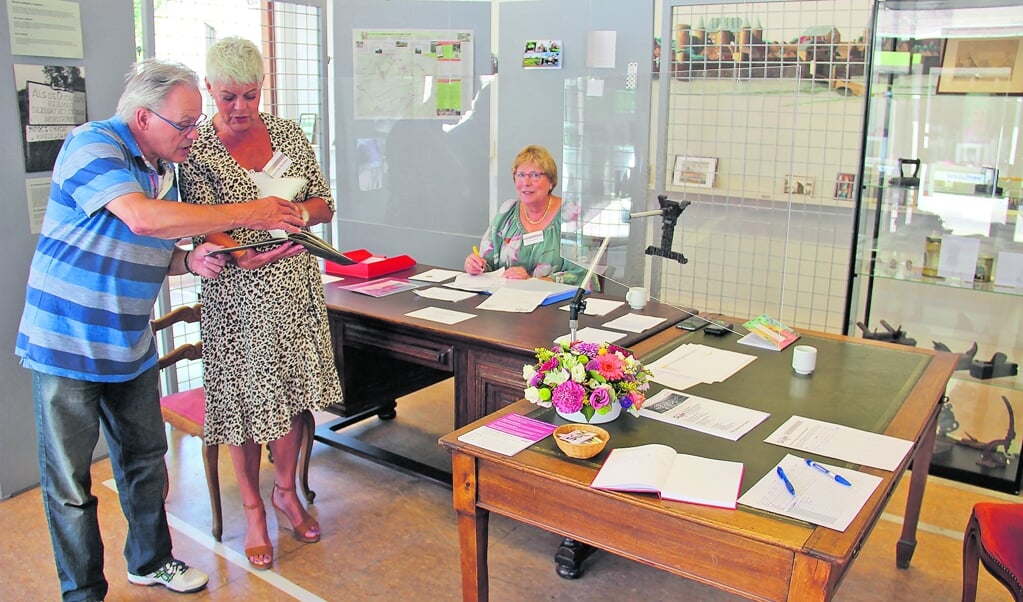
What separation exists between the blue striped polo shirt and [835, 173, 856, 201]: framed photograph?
2728 mm

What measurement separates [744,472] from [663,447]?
0.18m

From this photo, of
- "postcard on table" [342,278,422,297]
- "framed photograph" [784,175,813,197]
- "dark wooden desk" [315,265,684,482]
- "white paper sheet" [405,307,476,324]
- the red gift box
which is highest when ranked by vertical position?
"framed photograph" [784,175,813,197]

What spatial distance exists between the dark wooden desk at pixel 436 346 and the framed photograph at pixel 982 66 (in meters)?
1.46

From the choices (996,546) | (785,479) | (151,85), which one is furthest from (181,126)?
(996,546)

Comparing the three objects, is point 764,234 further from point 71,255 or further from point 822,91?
point 71,255

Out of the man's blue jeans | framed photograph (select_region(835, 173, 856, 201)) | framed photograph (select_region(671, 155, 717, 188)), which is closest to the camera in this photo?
the man's blue jeans

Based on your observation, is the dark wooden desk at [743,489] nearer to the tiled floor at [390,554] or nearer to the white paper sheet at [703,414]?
the white paper sheet at [703,414]

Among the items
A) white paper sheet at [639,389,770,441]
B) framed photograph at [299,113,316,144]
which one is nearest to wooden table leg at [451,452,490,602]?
white paper sheet at [639,389,770,441]

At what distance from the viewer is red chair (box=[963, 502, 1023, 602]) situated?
1949mm

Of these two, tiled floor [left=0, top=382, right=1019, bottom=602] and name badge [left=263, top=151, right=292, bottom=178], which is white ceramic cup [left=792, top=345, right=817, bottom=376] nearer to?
tiled floor [left=0, top=382, right=1019, bottom=602]

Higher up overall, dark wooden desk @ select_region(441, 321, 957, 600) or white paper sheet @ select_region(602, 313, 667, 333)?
white paper sheet @ select_region(602, 313, 667, 333)

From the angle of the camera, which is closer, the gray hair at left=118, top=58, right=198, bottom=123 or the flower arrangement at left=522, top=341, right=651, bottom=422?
the flower arrangement at left=522, top=341, right=651, bottom=422

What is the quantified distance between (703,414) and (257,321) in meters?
1.40

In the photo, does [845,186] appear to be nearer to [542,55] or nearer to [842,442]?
[542,55]
